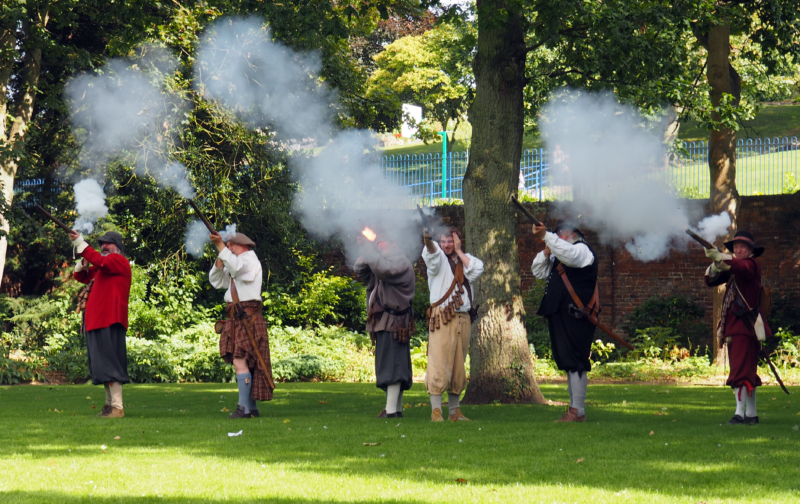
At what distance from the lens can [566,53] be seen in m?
12.3

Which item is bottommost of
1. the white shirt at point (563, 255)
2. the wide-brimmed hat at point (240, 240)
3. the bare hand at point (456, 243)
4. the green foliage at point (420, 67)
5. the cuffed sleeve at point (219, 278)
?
the cuffed sleeve at point (219, 278)

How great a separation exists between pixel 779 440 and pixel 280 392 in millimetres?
7327

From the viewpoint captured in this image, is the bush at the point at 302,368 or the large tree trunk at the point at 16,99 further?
the large tree trunk at the point at 16,99

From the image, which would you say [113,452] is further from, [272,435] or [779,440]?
[779,440]

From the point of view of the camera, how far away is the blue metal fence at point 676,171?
18531 mm

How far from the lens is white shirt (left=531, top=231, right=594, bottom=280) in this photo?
8188 mm

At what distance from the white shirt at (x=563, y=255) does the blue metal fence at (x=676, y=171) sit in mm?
8950

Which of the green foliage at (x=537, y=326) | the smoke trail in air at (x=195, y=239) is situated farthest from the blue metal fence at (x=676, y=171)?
the smoke trail in air at (x=195, y=239)

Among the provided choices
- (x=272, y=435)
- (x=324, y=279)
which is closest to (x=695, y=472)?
(x=272, y=435)

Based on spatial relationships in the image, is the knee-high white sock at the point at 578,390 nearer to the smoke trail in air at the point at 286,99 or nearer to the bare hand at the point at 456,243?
the bare hand at the point at 456,243

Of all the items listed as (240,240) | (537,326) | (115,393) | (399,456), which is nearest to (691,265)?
(537,326)

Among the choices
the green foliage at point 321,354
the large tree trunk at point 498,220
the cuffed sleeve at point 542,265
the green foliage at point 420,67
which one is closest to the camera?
the cuffed sleeve at point 542,265

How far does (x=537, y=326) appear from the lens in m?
17.9

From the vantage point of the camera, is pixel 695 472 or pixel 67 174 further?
pixel 67 174
